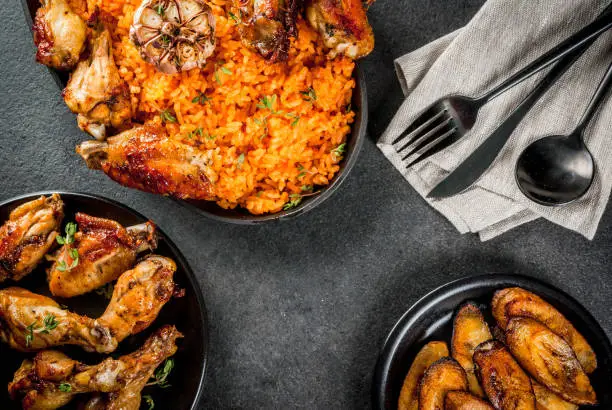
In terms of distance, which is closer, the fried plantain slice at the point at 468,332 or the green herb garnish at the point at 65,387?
the green herb garnish at the point at 65,387

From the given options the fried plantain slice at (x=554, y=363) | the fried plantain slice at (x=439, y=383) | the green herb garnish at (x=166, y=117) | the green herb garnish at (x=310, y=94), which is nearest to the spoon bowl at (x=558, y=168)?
the fried plantain slice at (x=554, y=363)

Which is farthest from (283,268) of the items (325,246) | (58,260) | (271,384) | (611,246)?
(611,246)

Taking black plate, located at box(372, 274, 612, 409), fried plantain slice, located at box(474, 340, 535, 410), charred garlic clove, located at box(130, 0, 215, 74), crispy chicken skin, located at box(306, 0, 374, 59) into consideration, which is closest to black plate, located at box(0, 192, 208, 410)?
charred garlic clove, located at box(130, 0, 215, 74)

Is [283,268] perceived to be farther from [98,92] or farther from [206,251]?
[98,92]

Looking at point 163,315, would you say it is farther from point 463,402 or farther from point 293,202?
point 463,402

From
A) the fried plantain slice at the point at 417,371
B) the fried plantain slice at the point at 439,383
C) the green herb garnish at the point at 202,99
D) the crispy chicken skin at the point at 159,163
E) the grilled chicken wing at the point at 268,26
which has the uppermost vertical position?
the grilled chicken wing at the point at 268,26

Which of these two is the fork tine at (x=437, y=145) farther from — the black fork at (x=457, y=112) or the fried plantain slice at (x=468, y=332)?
the fried plantain slice at (x=468, y=332)
